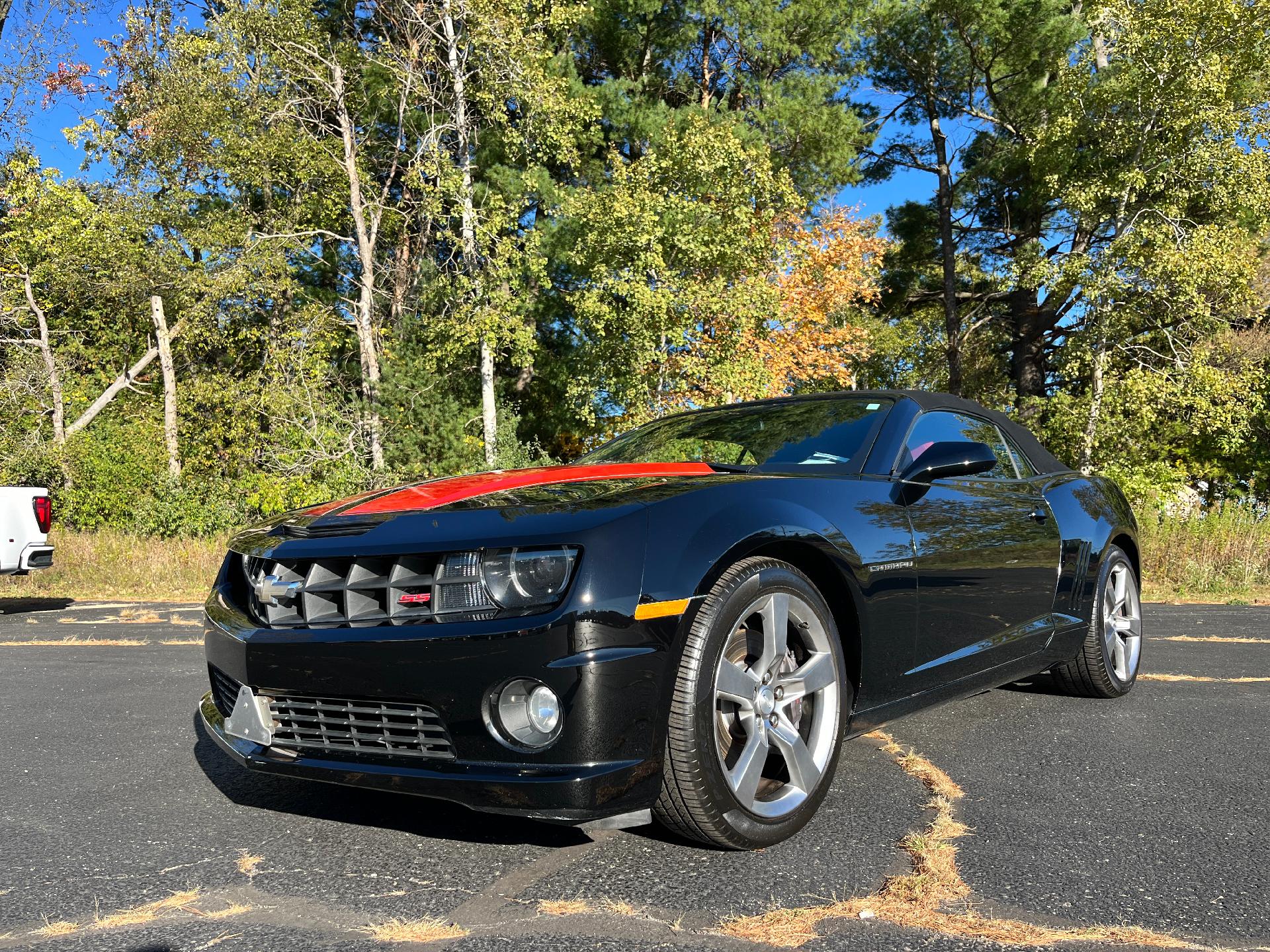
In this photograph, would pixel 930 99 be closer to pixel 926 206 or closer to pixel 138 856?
pixel 926 206

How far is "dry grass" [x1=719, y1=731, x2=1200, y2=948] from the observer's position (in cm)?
202

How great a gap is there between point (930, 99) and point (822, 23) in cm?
565

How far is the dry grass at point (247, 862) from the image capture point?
2447 millimetres

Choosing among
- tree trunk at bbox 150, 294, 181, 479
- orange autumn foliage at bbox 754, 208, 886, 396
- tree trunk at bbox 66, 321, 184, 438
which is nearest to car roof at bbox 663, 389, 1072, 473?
orange autumn foliage at bbox 754, 208, 886, 396

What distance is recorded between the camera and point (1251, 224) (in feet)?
72.5

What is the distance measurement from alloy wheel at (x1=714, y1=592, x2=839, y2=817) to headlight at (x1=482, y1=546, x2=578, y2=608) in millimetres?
499

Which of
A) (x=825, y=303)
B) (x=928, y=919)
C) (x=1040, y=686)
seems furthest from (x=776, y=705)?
(x=825, y=303)

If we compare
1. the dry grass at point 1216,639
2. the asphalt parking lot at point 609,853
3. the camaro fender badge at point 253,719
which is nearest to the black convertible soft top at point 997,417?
the asphalt parking lot at point 609,853

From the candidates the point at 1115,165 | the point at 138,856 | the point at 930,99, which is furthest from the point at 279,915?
the point at 930,99

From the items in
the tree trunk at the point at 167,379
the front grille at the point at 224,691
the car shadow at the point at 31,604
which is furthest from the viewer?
the tree trunk at the point at 167,379

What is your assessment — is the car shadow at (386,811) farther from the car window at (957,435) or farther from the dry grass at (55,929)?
the car window at (957,435)

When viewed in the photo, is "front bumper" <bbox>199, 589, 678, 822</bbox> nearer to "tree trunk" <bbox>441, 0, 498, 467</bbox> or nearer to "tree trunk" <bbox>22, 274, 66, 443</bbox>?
"tree trunk" <bbox>441, 0, 498, 467</bbox>

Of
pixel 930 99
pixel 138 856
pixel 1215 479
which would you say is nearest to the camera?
pixel 138 856

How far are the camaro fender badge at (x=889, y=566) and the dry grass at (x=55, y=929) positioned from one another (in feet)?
7.38
